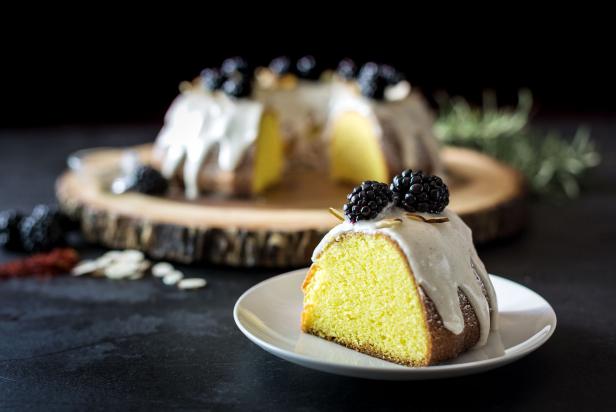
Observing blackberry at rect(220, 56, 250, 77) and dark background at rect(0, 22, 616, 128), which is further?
dark background at rect(0, 22, 616, 128)

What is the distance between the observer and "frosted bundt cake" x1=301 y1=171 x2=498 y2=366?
8.46 ft

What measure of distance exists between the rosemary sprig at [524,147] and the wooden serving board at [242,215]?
0.36m

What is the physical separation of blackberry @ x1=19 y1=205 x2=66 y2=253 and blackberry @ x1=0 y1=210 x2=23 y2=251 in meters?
0.02

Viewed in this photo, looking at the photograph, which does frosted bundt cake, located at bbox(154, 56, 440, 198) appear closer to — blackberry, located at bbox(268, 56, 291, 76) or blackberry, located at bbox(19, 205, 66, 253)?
blackberry, located at bbox(268, 56, 291, 76)

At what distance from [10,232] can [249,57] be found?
328 centimetres

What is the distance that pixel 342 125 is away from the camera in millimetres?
4707

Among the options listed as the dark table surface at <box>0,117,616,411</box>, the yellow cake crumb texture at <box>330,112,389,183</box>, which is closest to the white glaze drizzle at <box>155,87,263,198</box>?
the yellow cake crumb texture at <box>330,112,389,183</box>

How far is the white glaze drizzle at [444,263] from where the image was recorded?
2578 millimetres

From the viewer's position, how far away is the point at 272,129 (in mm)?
4641

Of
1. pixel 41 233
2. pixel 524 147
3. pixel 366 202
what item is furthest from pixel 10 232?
pixel 524 147

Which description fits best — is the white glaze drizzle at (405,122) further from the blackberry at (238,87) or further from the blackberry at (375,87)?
the blackberry at (238,87)

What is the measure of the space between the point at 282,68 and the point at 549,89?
337cm

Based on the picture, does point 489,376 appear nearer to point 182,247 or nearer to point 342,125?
point 182,247

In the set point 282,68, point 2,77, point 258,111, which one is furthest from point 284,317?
point 2,77
